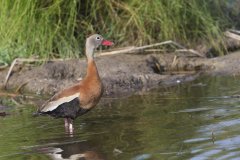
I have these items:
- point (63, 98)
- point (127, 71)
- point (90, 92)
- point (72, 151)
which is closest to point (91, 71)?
point (90, 92)

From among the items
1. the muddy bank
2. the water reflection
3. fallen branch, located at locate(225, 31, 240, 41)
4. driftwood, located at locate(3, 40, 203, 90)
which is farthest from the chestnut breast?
fallen branch, located at locate(225, 31, 240, 41)

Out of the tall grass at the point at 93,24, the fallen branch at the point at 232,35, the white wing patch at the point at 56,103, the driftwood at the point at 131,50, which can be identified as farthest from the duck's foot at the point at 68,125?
the fallen branch at the point at 232,35

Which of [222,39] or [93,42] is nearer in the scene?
[93,42]

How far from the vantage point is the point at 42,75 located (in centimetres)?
1149

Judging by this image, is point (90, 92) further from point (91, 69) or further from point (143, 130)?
point (143, 130)

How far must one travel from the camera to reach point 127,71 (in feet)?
38.0

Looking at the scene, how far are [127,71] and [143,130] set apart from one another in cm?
375

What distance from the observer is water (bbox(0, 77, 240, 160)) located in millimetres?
6840

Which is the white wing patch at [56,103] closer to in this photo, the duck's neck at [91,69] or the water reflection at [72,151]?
the duck's neck at [91,69]

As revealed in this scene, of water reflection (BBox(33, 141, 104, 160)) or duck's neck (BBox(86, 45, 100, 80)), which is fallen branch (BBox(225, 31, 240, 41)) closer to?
duck's neck (BBox(86, 45, 100, 80))

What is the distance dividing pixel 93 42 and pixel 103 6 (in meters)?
3.55

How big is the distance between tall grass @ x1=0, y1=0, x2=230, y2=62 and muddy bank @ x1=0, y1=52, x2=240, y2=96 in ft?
1.28

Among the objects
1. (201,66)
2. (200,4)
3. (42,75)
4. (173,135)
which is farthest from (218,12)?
(173,135)

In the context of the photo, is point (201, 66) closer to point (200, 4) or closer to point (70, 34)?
point (200, 4)
